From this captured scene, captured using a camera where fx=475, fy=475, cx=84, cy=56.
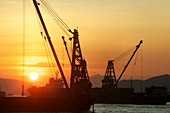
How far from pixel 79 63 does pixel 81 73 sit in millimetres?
3292

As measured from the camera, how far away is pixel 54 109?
358 ft

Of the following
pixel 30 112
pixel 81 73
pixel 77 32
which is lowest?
pixel 30 112

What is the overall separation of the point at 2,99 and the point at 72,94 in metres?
18.4

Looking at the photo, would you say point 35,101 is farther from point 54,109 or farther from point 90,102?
point 90,102

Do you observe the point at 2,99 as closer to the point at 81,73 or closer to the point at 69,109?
the point at 69,109

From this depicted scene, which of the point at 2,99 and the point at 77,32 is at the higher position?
the point at 77,32

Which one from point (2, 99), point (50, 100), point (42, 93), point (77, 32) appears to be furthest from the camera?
point (42, 93)

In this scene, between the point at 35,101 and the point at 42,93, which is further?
the point at 42,93

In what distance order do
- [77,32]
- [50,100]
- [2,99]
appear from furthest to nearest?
[77,32]
[50,100]
[2,99]

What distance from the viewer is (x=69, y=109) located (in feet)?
359

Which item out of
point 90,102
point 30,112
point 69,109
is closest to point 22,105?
point 30,112

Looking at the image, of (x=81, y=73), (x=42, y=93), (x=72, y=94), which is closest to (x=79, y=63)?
(x=81, y=73)

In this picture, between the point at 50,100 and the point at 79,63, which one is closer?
the point at 50,100

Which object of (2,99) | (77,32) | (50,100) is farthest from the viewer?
(77,32)
